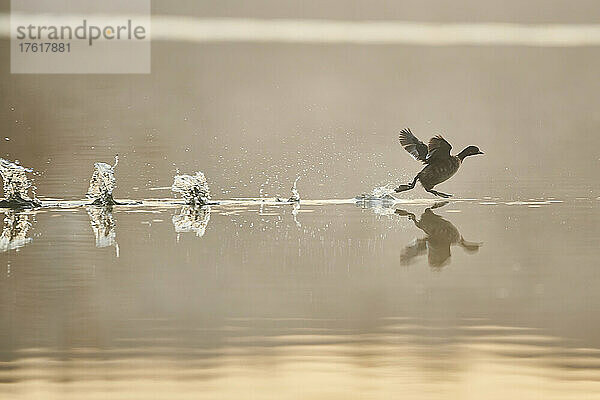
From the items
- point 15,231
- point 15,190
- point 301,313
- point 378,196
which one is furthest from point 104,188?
point 301,313

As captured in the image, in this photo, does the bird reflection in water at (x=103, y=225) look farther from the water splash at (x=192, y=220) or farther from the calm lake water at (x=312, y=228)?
the water splash at (x=192, y=220)

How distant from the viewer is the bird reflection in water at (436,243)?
5.49 ft

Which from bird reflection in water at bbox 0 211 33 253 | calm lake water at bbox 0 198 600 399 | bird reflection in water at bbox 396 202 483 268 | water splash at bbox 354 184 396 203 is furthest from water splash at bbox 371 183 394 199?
bird reflection in water at bbox 0 211 33 253

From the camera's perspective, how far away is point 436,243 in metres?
1.90

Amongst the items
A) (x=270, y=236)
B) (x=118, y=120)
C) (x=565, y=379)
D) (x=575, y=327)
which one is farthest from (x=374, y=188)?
(x=565, y=379)

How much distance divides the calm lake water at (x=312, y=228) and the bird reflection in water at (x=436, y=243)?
0.01 m

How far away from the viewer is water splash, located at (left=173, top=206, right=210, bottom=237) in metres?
2.24

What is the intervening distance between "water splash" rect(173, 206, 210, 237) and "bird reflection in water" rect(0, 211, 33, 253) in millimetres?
361

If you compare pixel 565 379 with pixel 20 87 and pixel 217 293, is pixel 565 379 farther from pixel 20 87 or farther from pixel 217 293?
pixel 20 87

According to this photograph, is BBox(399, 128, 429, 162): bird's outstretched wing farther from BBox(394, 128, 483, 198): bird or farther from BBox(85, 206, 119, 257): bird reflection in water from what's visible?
BBox(85, 206, 119, 257): bird reflection in water

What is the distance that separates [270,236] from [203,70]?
11.6ft

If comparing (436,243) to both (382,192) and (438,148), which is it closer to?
(438,148)

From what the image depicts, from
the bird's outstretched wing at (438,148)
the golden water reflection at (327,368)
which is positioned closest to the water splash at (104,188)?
the bird's outstretched wing at (438,148)

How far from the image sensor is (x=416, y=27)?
5805mm
